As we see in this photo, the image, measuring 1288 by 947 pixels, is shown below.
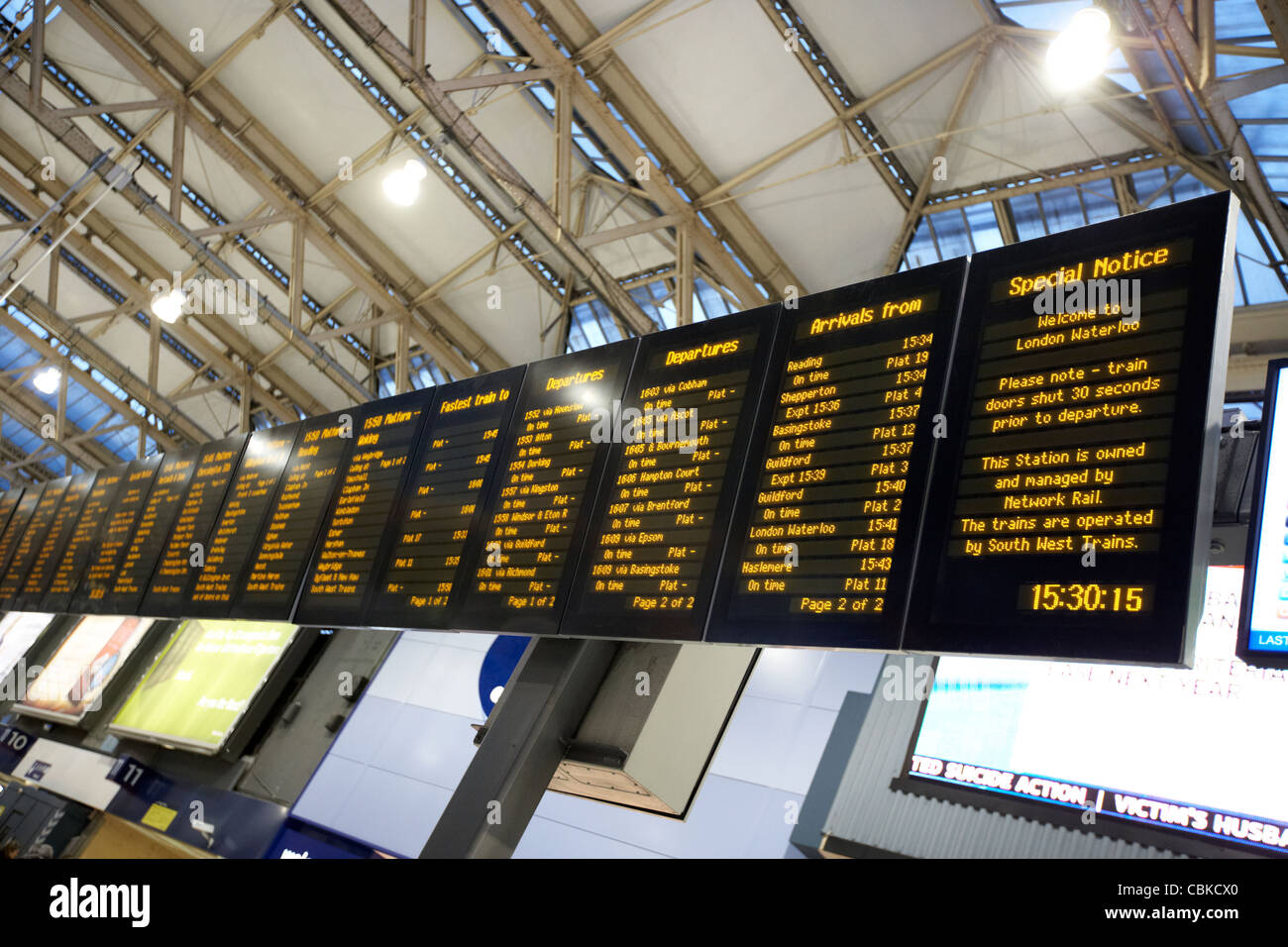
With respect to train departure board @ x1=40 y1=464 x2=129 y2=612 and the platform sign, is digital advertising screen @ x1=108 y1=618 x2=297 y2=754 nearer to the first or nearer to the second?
train departure board @ x1=40 y1=464 x2=129 y2=612

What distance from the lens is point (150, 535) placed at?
1040cm

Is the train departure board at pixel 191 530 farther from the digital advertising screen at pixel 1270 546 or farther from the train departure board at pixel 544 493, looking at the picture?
the digital advertising screen at pixel 1270 546

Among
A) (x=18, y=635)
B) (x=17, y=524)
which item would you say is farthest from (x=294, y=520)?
(x=18, y=635)

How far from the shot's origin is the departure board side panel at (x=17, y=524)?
13.2 metres

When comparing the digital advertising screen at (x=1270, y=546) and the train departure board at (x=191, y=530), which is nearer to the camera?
the digital advertising screen at (x=1270, y=546)

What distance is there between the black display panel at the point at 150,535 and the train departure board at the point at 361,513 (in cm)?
300

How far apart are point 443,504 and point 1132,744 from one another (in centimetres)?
521

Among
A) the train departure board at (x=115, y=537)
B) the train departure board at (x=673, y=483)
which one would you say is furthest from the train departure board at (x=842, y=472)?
the train departure board at (x=115, y=537)

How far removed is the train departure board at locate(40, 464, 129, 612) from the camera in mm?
11250

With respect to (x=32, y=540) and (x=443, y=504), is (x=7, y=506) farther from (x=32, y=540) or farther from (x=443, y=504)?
(x=443, y=504)

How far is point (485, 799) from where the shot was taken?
5664 millimetres

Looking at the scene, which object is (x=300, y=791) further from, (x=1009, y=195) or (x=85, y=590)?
(x=1009, y=195)

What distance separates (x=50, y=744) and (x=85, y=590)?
5.37 metres
